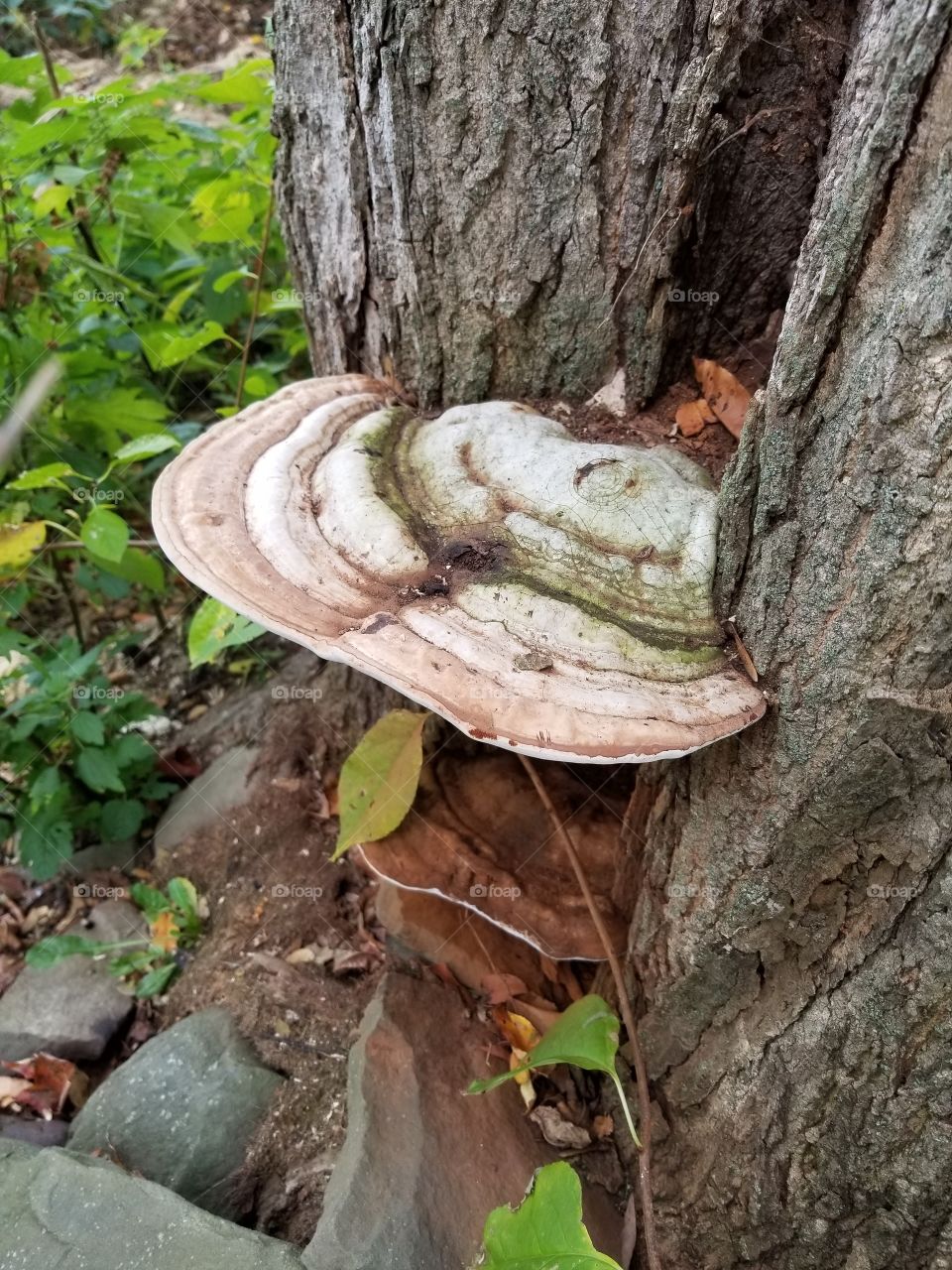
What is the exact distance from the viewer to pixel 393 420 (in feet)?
6.96

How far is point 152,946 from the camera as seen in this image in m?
2.82

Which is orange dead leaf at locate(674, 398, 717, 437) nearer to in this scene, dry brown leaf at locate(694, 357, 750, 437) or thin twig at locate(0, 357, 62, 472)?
dry brown leaf at locate(694, 357, 750, 437)

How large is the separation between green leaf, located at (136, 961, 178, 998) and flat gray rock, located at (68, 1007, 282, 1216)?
26cm

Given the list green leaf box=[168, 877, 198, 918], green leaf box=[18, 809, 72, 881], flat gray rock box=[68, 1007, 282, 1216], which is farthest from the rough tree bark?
green leaf box=[18, 809, 72, 881]

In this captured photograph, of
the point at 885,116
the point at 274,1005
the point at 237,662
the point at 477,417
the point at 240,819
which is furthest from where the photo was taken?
the point at 237,662

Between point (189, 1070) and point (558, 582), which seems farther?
point (189, 1070)

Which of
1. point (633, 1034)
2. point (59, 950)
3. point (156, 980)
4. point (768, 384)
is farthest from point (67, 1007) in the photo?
point (768, 384)

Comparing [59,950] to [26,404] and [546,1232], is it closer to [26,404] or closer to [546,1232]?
[26,404]

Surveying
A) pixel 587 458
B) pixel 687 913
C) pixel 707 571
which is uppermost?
pixel 587 458

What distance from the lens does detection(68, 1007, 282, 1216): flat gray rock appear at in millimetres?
2152

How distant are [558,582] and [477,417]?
61 cm

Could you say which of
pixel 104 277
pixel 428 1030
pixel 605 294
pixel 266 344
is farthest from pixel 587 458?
pixel 266 344

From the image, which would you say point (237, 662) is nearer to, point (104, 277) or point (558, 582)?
point (104, 277)

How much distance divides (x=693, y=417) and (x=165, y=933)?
2.39m
